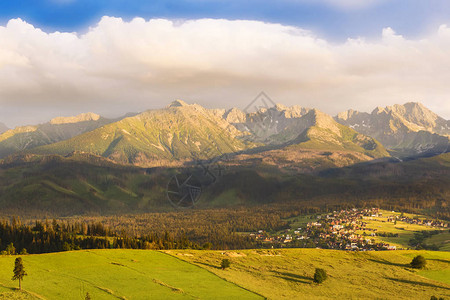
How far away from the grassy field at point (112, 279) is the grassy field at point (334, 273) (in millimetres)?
8885

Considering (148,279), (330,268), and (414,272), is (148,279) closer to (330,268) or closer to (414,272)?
(330,268)

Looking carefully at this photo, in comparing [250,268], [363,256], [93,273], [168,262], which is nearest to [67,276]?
[93,273]

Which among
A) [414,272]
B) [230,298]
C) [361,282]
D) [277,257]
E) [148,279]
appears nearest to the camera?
[230,298]

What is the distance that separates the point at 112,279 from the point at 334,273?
7134cm

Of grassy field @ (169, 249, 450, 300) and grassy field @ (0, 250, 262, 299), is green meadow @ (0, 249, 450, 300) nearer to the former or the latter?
grassy field @ (0, 250, 262, 299)

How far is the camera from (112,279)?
303 ft

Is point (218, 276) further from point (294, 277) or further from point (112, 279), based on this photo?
point (112, 279)

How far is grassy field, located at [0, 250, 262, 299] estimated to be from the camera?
3125 inches

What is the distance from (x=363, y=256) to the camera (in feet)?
488

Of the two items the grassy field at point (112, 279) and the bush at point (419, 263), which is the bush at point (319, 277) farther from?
the bush at point (419, 263)

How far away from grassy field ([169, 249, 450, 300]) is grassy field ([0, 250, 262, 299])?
8.89 m

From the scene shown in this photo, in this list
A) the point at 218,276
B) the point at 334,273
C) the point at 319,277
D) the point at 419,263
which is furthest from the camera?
the point at 419,263

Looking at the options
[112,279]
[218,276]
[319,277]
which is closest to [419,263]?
[319,277]

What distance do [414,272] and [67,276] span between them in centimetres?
11560
